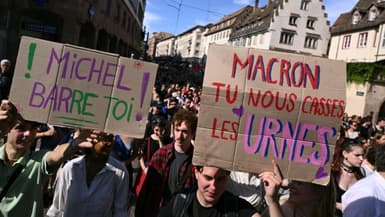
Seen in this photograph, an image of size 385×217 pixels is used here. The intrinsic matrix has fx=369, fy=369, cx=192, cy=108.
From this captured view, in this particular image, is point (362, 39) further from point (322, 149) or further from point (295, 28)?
point (322, 149)

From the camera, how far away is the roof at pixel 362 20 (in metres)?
31.5

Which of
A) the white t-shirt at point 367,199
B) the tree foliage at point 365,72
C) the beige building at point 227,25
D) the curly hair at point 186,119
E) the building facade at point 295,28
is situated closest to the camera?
the white t-shirt at point 367,199

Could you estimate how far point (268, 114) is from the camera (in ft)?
8.27

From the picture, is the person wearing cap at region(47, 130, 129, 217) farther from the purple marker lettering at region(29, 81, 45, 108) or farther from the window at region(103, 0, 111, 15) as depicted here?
the window at region(103, 0, 111, 15)

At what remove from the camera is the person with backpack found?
93.8 inches

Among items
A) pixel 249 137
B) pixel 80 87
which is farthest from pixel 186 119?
pixel 249 137

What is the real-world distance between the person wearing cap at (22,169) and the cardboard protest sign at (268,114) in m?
1.12

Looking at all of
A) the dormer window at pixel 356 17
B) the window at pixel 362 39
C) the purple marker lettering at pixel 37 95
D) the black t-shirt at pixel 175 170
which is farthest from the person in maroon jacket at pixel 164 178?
the dormer window at pixel 356 17

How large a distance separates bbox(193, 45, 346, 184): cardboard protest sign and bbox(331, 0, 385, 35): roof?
1261 inches

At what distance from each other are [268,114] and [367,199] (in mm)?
1016

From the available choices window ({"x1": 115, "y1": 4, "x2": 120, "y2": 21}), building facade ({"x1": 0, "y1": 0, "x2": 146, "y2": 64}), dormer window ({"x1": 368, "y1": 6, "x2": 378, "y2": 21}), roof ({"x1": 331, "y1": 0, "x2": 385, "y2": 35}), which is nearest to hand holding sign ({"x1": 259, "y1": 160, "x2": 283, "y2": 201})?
building facade ({"x1": 0, "y1": 0, "x2": 146, "y2": 64})

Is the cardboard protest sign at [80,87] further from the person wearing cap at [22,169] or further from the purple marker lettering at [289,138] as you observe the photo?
the purple marker lettering at [289,138]

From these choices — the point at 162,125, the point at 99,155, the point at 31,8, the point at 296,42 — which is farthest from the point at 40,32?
the point at 296,42

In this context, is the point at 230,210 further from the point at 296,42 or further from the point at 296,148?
the point at 296,42
